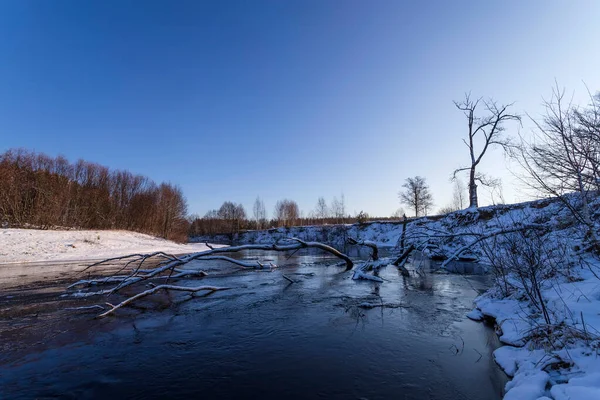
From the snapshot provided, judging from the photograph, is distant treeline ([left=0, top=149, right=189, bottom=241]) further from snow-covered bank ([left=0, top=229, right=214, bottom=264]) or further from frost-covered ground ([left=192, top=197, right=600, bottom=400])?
frost-covered ground ([left=192, top=197, right=600, bottom=400])

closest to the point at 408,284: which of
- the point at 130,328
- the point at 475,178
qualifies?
the point at 130,328

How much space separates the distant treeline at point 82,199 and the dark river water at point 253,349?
80.5 feet

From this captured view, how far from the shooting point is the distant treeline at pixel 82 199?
1056 inches

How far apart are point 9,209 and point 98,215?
319 inches

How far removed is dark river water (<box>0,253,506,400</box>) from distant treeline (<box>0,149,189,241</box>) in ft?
80.5

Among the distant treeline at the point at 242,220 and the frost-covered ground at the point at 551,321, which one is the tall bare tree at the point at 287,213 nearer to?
the distant treeline at the point at 242,220

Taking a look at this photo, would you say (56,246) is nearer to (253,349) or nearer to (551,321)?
(253,349)

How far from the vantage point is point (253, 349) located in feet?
16.3

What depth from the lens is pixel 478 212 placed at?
23.9 meters

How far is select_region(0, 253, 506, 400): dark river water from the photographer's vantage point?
3.71 m

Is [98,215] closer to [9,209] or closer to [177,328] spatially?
[9,209]

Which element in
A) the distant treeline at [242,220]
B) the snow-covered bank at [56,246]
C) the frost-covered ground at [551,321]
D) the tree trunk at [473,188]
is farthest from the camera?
the distant treeline at [242,220]

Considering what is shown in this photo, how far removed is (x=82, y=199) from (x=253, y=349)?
1412 inches

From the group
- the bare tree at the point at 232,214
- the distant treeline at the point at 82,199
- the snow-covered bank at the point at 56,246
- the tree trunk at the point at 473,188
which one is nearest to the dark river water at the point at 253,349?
the snow-covered bank at the point at 56,246
